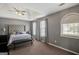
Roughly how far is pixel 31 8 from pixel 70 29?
3.41 feet

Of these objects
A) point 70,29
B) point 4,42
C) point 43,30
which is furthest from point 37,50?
point 70,29

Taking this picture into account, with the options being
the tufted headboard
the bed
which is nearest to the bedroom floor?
the bed

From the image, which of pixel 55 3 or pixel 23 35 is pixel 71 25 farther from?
pixel 23 35

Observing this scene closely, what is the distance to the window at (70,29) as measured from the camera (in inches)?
78.0

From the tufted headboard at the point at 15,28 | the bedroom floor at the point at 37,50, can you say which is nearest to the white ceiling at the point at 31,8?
the tufted headboard at the point at 15,28

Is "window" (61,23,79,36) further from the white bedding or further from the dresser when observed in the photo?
the dresser

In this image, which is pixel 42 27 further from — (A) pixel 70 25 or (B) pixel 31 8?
(A) pixel 70 25

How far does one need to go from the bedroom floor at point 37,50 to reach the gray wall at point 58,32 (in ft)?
0.51

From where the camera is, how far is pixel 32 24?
216 cm

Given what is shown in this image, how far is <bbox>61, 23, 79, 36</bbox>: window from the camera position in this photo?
1.98 m

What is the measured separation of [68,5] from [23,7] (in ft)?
3.41

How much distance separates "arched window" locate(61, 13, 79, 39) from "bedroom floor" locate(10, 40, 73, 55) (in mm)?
423

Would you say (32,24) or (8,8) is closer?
(8,8)
